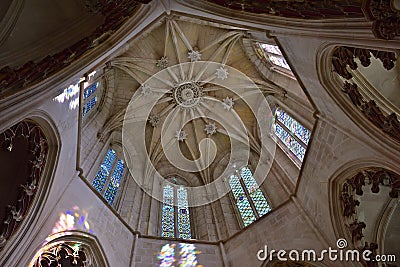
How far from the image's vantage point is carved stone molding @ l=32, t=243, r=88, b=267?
6.15 meters

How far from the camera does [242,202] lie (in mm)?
10148

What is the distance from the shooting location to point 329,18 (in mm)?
4727

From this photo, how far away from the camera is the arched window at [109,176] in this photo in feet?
30.6

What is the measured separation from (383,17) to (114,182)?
7616 mm

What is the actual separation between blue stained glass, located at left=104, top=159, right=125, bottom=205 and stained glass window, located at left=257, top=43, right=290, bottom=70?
16.1 ft

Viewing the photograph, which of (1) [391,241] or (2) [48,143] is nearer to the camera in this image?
(2) [48,143]

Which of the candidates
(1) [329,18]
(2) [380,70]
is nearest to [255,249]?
(2) [380,70]

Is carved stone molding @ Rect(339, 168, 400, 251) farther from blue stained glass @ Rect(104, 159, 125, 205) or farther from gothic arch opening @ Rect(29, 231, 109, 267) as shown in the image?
blue stained glass @ Rect(104, 159, 125, 205)

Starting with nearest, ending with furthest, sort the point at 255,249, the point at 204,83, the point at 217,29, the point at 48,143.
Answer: the point at 48,143 → the point at 255,249 → the point at 217,29 → the point at 204,83

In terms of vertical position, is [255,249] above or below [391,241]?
above

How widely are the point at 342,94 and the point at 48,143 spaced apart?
4.49 meters

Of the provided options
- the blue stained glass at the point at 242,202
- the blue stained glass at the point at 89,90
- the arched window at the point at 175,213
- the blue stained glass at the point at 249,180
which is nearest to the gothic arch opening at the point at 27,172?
the blue stained glass at the point at 89,90

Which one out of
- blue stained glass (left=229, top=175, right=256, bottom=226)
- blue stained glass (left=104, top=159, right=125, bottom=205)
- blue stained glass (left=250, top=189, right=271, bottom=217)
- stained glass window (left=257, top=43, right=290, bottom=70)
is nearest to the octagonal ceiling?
stained glass window (left=257, top=43, right=290, bottom=70)

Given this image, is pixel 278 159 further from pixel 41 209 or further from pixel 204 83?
pixel 41 209
